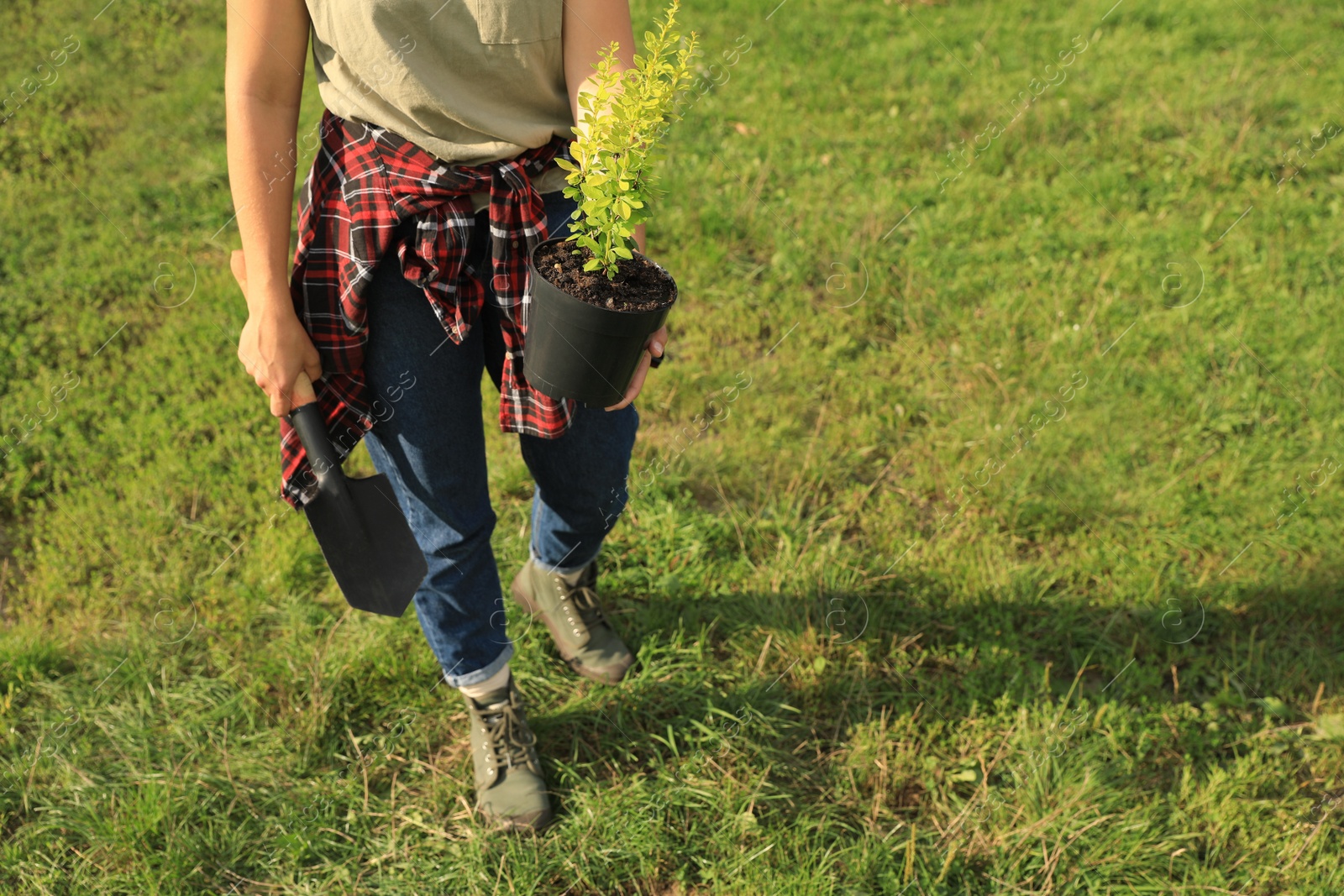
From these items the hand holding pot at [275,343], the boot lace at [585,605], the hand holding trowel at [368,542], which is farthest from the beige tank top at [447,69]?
the boot lace at [585,605]

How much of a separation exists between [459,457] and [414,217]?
1.67 feet

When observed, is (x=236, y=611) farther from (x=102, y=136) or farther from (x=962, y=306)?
(x=102, y=136)

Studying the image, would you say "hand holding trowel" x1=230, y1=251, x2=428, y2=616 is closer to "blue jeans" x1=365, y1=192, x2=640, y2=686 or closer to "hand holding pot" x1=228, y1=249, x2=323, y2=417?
"blue jeans" x1=365, y1=192, x2=640, y2=686

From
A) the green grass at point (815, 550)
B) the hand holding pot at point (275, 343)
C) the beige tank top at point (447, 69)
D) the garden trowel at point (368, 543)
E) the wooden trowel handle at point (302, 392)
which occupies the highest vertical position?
the beige tank top at point (447, 69)

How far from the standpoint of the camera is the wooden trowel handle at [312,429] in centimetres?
181

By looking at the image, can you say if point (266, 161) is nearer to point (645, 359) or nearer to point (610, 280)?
point (610, 280)

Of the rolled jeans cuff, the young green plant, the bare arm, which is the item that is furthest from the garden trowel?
the young green plant

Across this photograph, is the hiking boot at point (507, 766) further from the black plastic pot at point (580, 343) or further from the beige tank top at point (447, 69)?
the beige tank top at point (447, 69)

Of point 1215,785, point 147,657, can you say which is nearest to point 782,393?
point 1215,785

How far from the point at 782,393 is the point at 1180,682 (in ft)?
5.41

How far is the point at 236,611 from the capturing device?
2830 mm

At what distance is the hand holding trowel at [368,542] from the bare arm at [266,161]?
258mm

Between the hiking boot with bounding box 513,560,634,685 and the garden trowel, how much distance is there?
2.39 ft

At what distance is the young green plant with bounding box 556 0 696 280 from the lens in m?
1.60
